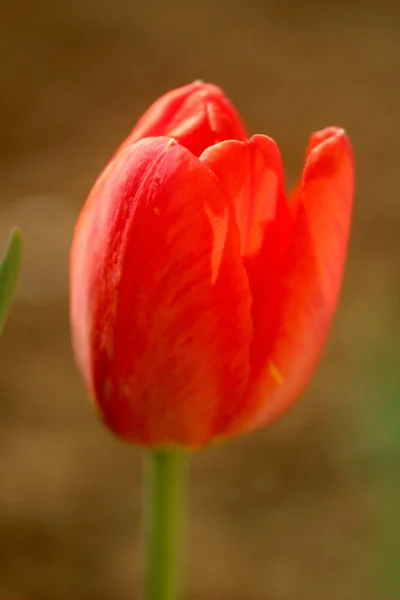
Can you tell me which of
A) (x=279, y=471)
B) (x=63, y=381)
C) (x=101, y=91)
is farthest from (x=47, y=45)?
(x=279, y=471)

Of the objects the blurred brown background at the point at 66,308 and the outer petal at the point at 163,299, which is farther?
the blurred brown background at the point at 66,308

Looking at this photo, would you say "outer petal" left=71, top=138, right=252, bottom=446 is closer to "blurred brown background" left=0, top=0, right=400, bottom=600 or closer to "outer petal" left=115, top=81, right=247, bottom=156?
"outer petal" left=115, top=81, right=247, bottom=156

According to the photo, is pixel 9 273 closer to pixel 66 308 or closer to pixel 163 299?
pixel 163 299

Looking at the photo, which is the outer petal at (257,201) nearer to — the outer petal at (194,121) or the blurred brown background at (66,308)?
the outer petal at (194,121)

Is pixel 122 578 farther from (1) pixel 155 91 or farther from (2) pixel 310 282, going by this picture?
(1) pixel 155 91

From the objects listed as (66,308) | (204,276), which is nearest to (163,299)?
(204,276)

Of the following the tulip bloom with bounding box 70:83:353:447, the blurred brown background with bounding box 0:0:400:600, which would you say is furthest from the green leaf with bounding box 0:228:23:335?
the blurred brown background with bounding box 0:0:400:600

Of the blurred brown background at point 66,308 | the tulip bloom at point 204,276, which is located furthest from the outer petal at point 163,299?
the blurred brown background at point 66,308
